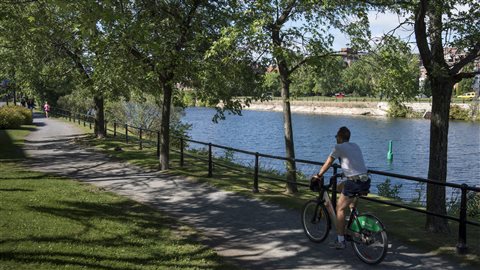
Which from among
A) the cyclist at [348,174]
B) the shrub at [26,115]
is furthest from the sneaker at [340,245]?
the shrub at [26,115]

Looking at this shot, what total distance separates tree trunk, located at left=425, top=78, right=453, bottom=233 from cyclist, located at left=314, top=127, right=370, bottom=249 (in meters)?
1.98

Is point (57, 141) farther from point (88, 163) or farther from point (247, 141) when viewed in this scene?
point (247, 141)

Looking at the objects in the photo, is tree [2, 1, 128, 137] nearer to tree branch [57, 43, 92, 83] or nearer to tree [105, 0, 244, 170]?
tree branch [57, 43, 92, 83]

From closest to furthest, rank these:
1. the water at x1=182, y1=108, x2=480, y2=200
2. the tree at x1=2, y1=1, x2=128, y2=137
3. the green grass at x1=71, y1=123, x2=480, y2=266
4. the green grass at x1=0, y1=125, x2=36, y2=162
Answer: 1. the green grass at x1=71, y1=123, x2=480, y2=266
2. the tree at x1=2, y1=1, x2=128, y2=137
3. the green grass at x1=0, y1=125, x2=36, y2=162
4. the water at x1=182, y1=108, x2=480, y2=200

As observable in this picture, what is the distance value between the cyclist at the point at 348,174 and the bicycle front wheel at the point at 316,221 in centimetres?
49

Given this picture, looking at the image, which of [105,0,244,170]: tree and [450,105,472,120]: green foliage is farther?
[450,105,472,120]: green foliage

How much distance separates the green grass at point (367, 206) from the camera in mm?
6738

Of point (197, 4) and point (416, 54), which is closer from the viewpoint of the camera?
point (416, 54)

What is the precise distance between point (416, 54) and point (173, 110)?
21.4 metres

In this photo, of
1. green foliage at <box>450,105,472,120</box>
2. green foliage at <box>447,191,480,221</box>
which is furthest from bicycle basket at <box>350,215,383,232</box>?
green foliage at <box>450,105,472,120</box>

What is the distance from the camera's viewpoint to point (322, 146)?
3509 cm

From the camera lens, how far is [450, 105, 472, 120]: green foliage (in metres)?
67.4

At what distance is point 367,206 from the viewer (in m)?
11.0

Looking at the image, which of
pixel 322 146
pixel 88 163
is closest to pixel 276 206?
pixel 88 163
